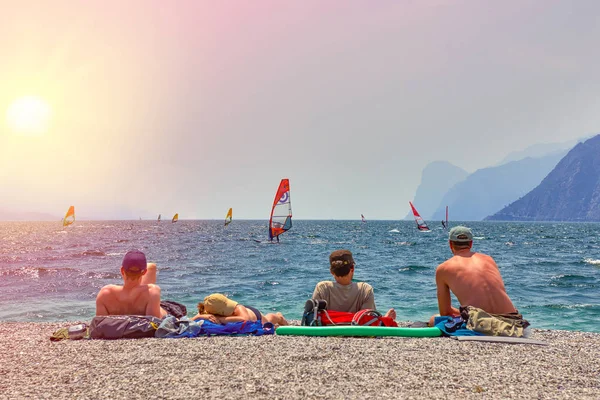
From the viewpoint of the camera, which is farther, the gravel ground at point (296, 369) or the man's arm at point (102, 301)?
the man's arm at point (102, 301)

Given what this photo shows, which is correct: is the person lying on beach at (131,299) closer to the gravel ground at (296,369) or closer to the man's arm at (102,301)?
the man's arm at (102,301)

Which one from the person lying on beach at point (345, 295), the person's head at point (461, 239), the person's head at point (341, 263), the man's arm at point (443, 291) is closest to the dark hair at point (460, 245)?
the person's head at point (461, 239)

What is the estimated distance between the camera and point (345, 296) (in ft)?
22.0

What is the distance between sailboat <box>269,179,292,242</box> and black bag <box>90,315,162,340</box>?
59.1ft

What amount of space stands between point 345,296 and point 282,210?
61.5 ft

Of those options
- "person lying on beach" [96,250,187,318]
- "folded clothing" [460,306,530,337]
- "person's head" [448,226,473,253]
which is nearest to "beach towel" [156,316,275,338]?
"person lying on beach" [96,250,187,318]

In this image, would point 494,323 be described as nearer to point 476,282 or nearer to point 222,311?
point 476,282

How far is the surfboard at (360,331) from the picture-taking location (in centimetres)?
630

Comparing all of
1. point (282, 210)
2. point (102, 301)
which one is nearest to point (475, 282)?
point (102, 301)

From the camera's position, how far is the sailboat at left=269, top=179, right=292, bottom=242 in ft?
80.4

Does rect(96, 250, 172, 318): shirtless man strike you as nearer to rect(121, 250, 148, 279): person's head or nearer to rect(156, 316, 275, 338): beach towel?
rect(121, 250, 148, 279): person's head

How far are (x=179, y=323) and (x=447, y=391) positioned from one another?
398 centimetres

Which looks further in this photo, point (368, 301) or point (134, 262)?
point (368, 301)

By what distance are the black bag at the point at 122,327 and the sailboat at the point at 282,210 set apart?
1801 centimetres
